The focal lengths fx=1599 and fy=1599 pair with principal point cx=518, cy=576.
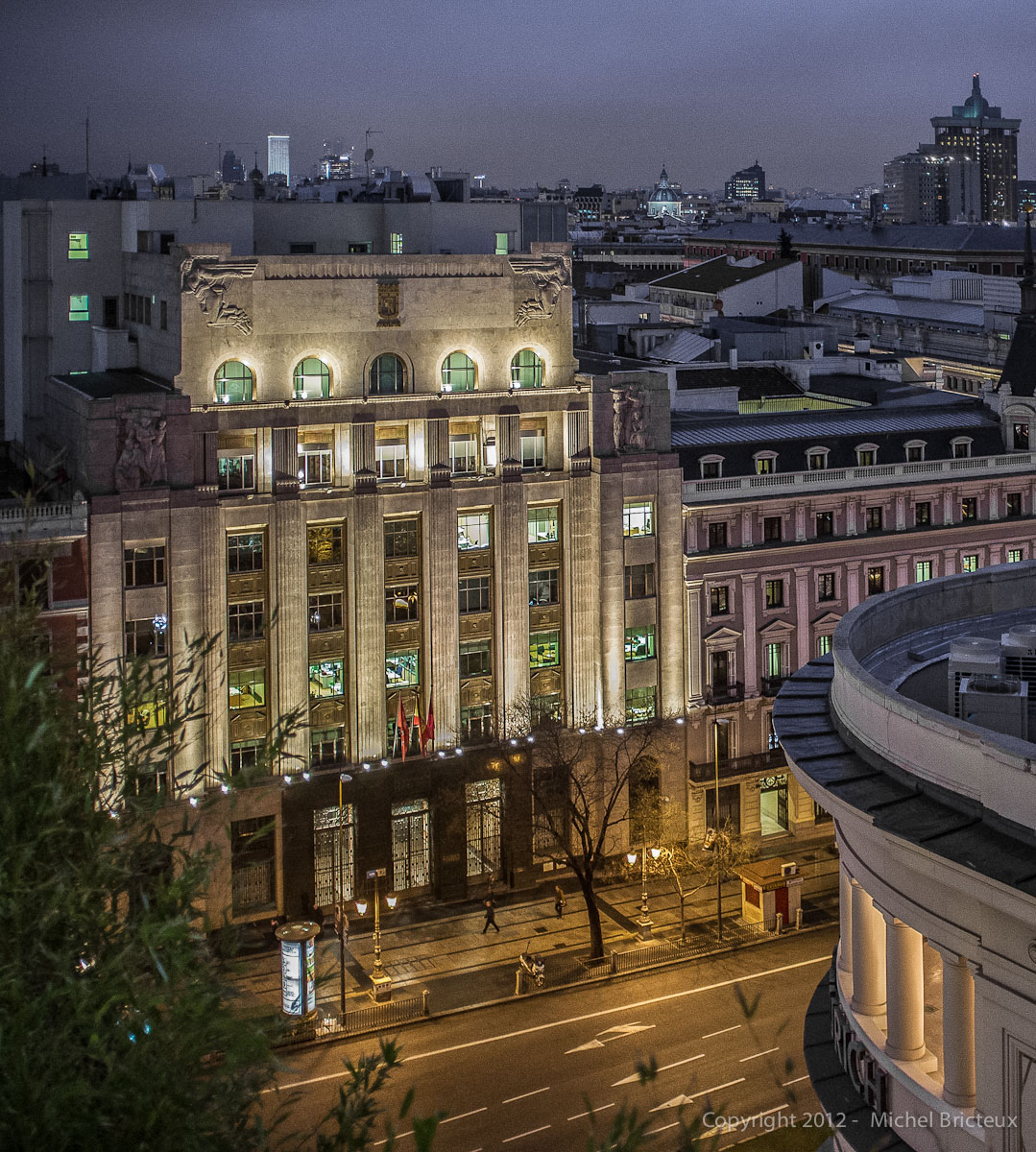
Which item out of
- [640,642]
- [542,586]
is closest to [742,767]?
[640,642]

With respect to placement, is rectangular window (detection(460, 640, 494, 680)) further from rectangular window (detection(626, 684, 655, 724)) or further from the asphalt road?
the asphalt road

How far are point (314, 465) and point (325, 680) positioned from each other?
33.9ft

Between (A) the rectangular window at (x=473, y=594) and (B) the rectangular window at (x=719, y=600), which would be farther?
(B) the rectangular window at (x=719, y=600)

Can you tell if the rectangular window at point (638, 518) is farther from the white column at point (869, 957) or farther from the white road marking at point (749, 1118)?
the white column at point (869, 957)

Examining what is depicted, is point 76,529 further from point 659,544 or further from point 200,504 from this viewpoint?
point 659,544

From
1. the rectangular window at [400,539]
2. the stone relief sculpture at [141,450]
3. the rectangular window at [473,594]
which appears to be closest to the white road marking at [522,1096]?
the rectangular window at [473,594]

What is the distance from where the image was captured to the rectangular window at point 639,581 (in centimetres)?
8331

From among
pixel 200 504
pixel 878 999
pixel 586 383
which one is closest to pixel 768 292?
pixel 586 383

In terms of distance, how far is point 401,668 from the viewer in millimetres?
78312

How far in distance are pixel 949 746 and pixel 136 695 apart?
45.5 ft

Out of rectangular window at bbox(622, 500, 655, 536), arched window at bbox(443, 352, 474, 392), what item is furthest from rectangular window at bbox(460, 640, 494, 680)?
arched window at bbox(443, 352, 474, 392)

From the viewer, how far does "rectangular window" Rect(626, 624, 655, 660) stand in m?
83.6

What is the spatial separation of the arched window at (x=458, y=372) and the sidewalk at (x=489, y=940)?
25.5 m

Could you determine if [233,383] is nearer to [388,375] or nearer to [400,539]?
[388,375]
